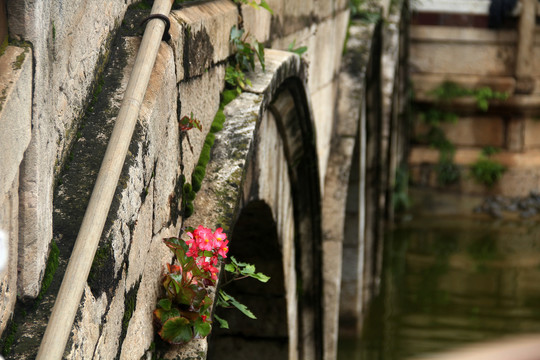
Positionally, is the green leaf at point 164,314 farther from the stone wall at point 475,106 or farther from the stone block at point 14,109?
the stone wall at point 475,106

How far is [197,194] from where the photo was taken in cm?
195

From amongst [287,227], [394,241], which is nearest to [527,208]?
[394,241]

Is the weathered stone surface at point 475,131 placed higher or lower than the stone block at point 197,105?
lower

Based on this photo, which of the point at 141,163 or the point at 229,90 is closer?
the point at 141,163

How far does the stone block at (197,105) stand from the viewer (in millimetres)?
1883

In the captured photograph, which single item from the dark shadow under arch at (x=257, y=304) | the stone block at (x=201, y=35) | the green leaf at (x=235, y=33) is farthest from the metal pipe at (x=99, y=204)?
the dark shadow under arch at (x=257, y=304)

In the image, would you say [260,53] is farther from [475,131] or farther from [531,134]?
[531,134]

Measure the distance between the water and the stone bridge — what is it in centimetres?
346

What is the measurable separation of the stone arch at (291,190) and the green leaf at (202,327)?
1.58 ft

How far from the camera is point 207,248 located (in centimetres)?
172

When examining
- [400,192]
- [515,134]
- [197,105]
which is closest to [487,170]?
[515,134]

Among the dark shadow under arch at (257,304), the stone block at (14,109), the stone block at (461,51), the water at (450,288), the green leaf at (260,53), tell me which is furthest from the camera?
the stone block at (461,51)

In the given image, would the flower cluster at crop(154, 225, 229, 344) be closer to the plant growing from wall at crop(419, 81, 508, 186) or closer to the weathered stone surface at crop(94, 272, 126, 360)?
the weathered stone surface at crop(94, 272, 126, 360)

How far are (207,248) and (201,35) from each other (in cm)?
60
